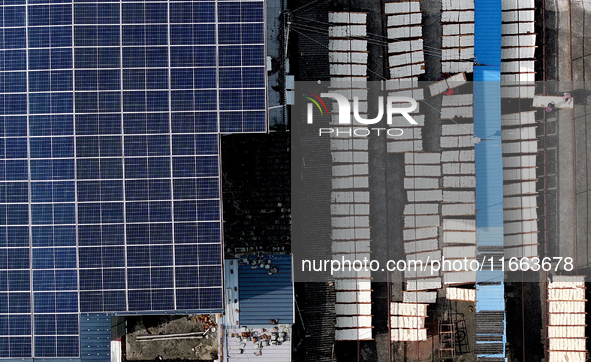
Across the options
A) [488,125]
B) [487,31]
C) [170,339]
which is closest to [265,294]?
[170,339]

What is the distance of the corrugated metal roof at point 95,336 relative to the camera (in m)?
29.3

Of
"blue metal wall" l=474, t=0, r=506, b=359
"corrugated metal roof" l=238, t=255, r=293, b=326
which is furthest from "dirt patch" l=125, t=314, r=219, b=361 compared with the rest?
"blue metal wall" l=474, t=0, r=506, b=359

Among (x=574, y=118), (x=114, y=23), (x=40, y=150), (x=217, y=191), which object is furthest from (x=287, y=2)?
(x=574, y=118)

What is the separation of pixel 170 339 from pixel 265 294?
741 centimetres

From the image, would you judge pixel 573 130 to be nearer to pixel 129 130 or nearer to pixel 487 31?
pixel 487 31

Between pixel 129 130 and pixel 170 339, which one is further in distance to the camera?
pixel 170 339

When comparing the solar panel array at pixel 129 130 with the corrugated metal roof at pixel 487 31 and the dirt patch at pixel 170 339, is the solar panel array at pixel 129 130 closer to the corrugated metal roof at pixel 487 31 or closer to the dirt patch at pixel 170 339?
the dirt patch at pixel 170 339

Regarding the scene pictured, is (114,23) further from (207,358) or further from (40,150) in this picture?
(207,358)

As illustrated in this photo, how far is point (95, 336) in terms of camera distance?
29.7m

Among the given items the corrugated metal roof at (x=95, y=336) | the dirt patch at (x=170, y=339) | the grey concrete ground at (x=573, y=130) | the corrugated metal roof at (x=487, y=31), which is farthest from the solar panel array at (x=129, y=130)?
the grey concrete ground at (x=573, y=130)

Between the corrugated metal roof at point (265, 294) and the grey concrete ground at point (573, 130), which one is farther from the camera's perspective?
the grey concrete ground at point (573, 130)

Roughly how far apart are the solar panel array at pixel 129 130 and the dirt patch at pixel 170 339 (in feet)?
21.6

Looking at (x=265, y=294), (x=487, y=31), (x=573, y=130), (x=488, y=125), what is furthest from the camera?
(x=573, y=130)

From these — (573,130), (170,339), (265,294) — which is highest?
(573,130)
